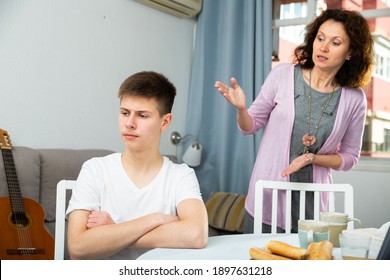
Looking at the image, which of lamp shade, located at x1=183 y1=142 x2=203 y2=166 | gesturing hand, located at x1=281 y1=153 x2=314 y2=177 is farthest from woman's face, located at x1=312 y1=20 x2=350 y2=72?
lamp shade, located at x1=183 y1=142 x2=203 y2=166

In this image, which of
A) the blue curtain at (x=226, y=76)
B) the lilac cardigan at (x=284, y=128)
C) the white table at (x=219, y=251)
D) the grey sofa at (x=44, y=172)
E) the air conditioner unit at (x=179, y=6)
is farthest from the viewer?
the blue curtain at (x=226, y=76)

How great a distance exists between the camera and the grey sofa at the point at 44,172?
1.76m

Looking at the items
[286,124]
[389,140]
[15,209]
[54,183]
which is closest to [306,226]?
[286,124]

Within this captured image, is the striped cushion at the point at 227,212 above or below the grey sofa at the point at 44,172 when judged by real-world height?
below

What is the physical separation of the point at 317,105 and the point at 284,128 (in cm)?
11

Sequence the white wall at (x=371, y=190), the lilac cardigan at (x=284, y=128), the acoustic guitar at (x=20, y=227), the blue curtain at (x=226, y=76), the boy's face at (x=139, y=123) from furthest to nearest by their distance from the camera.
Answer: the blue curtain at (x=226, y=76) → the white wall at (x=371, y=190) → the acoustic guitar at (x=20, y=227) → the lilac cardigan at (x=284, y=128) → the boy's face at (x=139, y=123)

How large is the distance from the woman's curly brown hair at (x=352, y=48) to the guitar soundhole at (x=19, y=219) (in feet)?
3.18

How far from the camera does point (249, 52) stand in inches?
105

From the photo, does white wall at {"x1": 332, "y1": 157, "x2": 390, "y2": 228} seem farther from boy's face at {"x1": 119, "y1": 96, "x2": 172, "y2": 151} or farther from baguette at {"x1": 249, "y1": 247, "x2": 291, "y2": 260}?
baguette at {"x1": 249, "y1": 247, "x2": 291, "y2": 260}

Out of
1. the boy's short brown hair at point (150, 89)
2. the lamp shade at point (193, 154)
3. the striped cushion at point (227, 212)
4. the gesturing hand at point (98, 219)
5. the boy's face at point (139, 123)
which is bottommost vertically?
the striped cushion at point (227, 212)

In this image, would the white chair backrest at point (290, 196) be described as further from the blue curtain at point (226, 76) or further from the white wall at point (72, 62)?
the blue curtain at point (226, 76)

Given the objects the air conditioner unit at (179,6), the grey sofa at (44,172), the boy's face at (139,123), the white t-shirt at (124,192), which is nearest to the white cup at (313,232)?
the white t-shirt at (124,192)

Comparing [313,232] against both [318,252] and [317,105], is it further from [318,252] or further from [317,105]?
[317,105]
